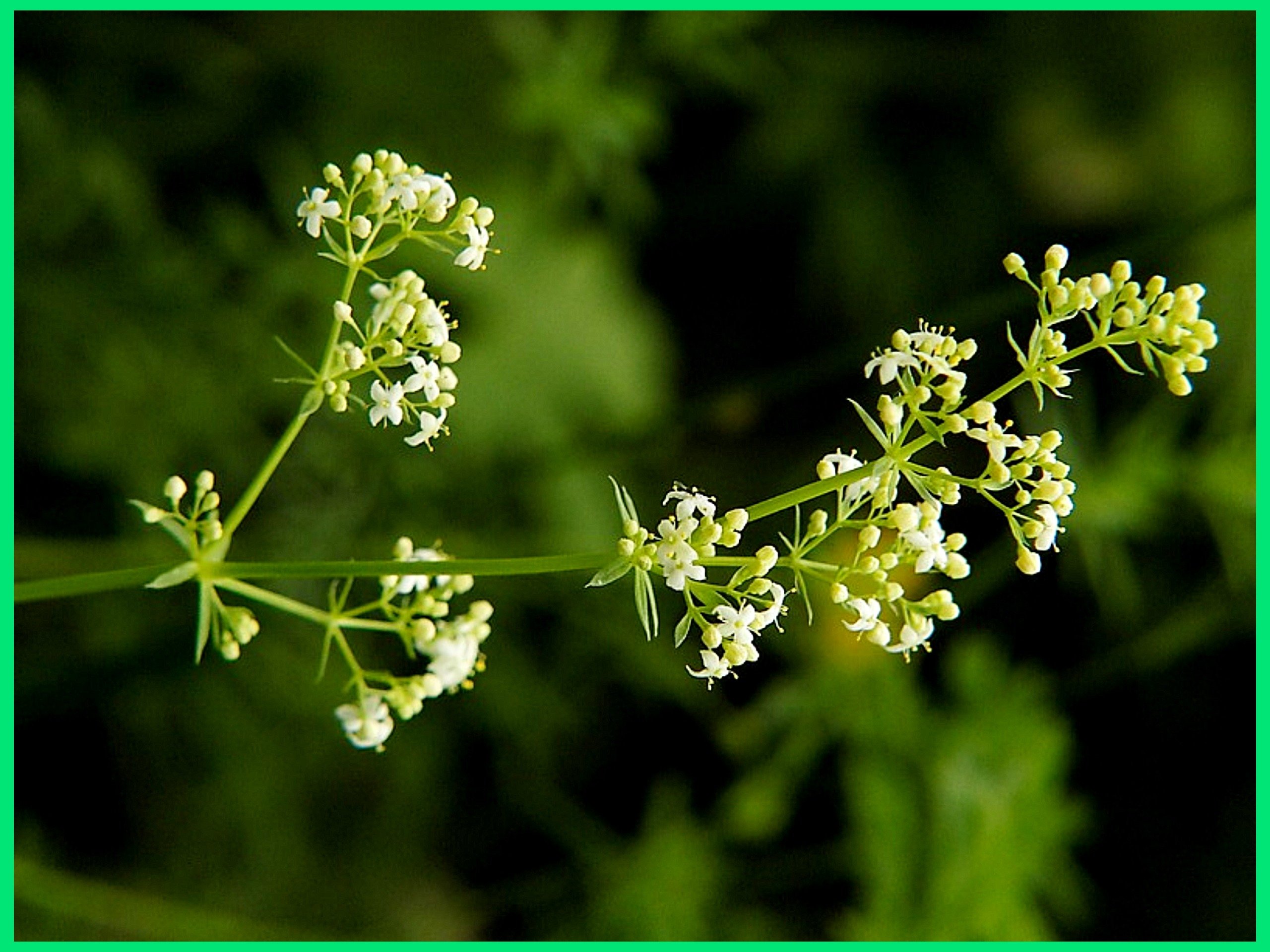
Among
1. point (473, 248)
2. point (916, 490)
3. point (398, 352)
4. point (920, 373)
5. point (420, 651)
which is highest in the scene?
point (473, 248)

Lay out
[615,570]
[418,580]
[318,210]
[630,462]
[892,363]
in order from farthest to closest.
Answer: [630,462] < [318,210] < [418,580] < [892,363] < [615,570]

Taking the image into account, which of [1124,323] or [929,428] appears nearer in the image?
[929,428]

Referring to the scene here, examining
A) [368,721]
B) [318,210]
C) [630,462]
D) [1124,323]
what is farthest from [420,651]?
[630,462]

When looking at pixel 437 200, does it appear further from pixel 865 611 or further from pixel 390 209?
pixel 865 611

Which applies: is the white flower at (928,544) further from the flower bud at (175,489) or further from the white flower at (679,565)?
the flower bud at (175,489)

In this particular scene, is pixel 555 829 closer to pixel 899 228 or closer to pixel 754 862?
pixel 754 862
